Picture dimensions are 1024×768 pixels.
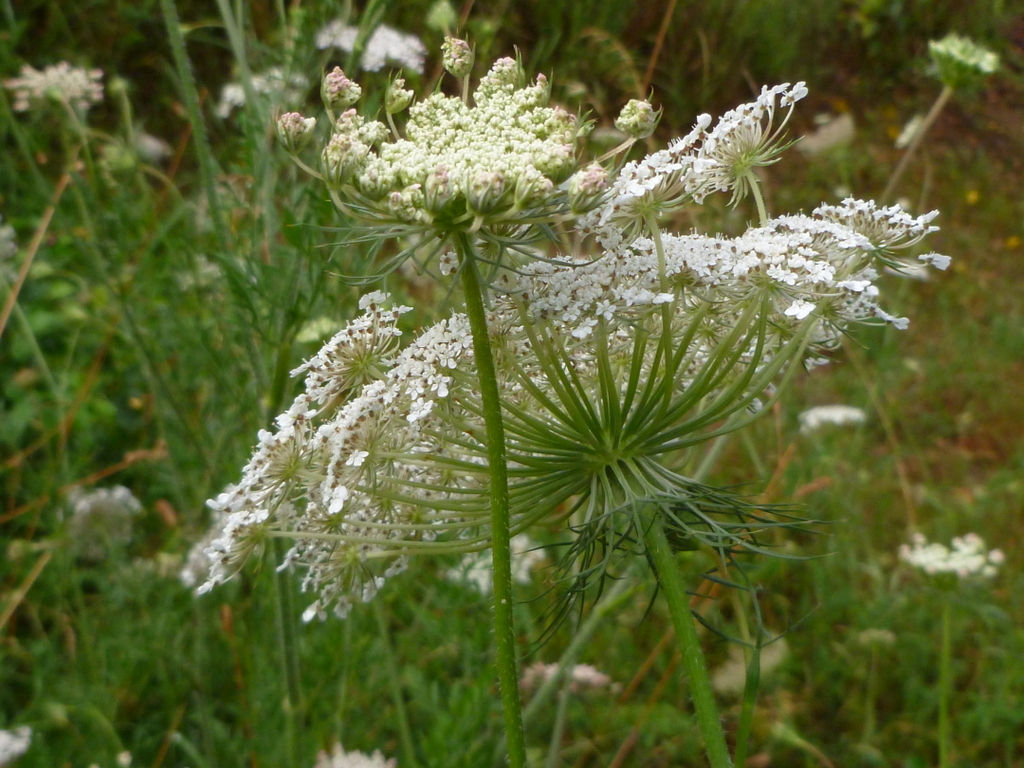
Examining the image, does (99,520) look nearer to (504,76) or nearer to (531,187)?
(504,76)

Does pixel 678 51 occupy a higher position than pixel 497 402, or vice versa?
pixel 678 51

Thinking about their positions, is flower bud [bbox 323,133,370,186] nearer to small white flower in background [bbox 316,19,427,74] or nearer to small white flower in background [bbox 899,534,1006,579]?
small white flower in background [bbox 316,19,427,74]

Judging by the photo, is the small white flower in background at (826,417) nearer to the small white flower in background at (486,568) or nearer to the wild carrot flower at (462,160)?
the small white flower in background at (486,568)

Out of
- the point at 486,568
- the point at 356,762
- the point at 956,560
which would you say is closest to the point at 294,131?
the point at 356,762

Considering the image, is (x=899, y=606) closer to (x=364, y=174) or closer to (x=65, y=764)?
(x=65, y=764)

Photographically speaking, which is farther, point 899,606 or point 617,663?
point 899,606

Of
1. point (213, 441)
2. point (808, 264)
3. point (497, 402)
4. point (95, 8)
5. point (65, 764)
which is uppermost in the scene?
point (95, 8)

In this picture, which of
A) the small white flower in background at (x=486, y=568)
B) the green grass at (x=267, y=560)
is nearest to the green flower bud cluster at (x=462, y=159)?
the green grass at (x=267, y=560)

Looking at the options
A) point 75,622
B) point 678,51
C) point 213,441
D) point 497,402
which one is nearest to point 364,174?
point 497,402
